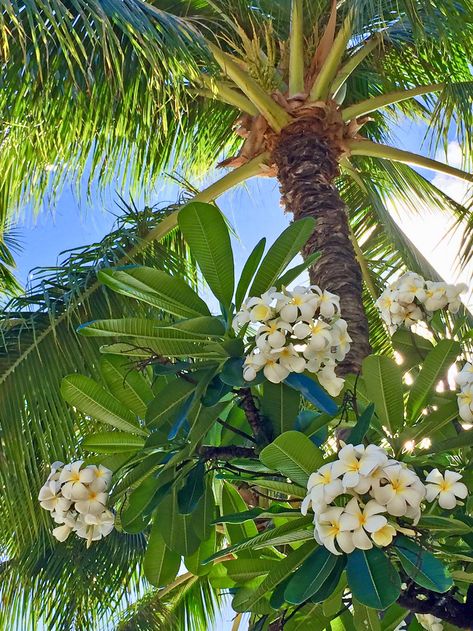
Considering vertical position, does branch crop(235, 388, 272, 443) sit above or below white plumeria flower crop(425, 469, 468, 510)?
above

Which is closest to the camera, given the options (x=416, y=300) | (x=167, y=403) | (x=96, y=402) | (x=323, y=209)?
(x=167, y=403)

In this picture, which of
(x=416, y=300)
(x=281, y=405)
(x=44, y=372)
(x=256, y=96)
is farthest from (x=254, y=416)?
(x=256, y=96)

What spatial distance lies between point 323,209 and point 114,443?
186 centimetres

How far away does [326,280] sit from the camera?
10.1ft

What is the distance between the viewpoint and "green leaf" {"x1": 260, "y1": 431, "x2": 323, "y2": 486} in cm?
133

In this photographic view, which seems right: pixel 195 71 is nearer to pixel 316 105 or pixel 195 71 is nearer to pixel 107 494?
pixel 316 105

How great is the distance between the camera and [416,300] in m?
1.92

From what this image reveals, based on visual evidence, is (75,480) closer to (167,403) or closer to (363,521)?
(167,403)

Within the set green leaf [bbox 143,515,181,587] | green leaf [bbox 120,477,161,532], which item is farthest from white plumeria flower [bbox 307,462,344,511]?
green leaf [bbox 143,515,181,587]

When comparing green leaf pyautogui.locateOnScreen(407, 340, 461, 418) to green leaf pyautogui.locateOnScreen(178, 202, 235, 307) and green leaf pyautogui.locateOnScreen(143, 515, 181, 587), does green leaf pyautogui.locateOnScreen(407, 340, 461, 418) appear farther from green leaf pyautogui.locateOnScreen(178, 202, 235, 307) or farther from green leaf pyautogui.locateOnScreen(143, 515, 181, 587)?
green leaf pyautogui.locateOnScreen(143, 515, 181, 587)

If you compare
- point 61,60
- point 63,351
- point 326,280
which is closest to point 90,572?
point 63,351

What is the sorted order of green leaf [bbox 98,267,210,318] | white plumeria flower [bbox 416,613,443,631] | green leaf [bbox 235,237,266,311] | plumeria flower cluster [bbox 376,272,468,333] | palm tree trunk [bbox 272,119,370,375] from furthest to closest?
1. palm tree trunk [bbox 272,119,370,375]
2. plumeria flower cluster [bbox 376,272,468,333]
3. white plumeria flower [bbox 416,613,443,631]
4. green leaf [bbox 235,237,266,311]
5. green leaf [bbox 98,267,210,318]

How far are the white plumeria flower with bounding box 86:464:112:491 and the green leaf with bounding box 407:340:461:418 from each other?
0.58 metres

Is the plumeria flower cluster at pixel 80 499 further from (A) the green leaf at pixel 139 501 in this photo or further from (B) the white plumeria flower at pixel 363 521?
(B) the white plumeria flower at pixel 363 521
